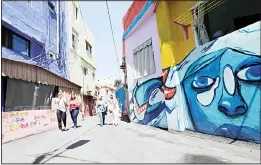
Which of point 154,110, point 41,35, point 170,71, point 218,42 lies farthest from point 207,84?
point 41,35

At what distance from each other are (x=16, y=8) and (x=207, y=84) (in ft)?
28.6

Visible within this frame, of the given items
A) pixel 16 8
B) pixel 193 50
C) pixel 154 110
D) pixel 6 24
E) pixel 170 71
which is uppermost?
pixel 16 8

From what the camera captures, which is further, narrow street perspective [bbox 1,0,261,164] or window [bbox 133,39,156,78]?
window [bbox 133,39,156,78]

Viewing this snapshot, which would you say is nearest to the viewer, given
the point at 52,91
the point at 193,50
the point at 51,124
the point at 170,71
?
the point at 193,50

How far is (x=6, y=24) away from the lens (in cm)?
935

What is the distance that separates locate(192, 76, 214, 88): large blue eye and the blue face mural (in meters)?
2.25

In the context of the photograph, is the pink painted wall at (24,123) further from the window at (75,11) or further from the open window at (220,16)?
the window at (75,11)

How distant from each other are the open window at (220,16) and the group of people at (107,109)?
545cm

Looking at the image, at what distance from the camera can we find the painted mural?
16.9 feet

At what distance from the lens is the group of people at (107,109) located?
10.6 meters

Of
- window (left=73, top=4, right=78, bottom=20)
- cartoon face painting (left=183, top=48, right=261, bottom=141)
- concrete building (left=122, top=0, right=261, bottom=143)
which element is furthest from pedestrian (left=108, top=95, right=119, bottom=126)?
window (left=73, top=4, right=78, bottom=20)

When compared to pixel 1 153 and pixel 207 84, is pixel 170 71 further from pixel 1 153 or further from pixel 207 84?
pixel 1 153

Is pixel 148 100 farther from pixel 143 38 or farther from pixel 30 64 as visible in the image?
pixel 30 64

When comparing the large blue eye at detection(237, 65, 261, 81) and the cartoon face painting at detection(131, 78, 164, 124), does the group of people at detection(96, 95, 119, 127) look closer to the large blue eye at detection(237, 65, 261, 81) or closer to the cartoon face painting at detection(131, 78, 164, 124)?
the cartoon face painting at detection(131, 78, 164, 124)
